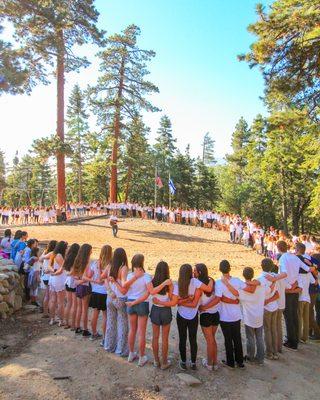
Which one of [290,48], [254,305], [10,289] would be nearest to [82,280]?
[10,289]

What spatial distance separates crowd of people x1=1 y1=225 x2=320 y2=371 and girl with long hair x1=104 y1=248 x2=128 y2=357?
0.02 meters

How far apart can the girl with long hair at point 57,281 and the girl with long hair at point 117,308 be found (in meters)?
1.63

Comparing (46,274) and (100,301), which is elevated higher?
(46,274)

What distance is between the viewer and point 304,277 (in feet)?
22.7

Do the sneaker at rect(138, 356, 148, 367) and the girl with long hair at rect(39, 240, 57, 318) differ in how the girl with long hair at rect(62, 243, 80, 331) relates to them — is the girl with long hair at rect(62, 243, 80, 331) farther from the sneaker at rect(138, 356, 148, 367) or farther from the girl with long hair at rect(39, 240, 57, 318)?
the sneaker at rect(138, 356, 148, 367)

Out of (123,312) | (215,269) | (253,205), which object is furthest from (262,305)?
(253,205)

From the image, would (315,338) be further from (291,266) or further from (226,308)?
(226,308)

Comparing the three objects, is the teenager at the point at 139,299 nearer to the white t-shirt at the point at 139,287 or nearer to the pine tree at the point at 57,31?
the white t-shirt at the point at 139,287

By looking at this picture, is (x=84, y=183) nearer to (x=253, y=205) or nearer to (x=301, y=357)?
(x=253, y=205)

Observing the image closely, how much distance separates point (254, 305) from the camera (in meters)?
5.91

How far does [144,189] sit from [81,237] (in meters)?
34.9

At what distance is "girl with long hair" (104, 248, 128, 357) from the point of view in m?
5.89

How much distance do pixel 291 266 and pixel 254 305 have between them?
1.37 meters

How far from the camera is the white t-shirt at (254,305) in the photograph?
19.4ft
